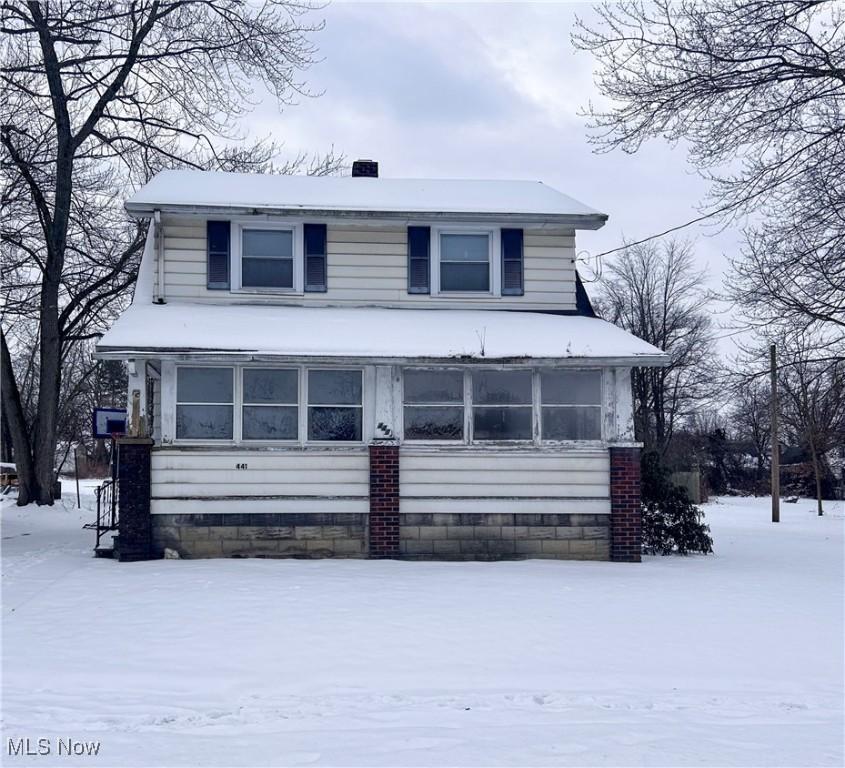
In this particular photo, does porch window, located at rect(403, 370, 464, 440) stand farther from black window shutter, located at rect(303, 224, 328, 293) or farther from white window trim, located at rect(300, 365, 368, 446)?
black window shutter, located at rect(303, 224, 328, 293)

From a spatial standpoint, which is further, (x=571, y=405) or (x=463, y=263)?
(x=463, y=263)

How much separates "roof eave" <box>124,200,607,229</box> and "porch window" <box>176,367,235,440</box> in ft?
9.47

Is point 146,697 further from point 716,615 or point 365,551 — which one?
point 365,551

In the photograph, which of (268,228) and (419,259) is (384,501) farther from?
(268,228)

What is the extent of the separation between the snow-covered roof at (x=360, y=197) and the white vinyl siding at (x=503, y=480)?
13.8 ft

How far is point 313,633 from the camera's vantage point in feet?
29.9

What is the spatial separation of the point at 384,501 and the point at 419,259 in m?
4.45

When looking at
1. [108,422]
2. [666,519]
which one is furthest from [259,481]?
[666,519]

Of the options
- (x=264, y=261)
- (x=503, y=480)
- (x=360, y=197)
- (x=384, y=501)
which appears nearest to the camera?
(x=384, y=501)

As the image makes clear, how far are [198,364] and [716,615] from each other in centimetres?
825

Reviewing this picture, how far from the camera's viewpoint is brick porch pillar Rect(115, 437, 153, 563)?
44.9 ft

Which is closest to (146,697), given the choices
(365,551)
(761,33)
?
(365,551)

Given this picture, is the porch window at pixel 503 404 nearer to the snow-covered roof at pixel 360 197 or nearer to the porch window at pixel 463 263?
the porch window at pixel 463 263

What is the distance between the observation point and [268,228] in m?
15.8
